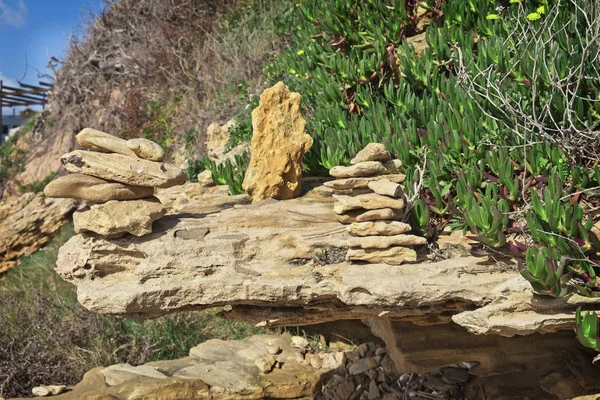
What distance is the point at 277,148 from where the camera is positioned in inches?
189

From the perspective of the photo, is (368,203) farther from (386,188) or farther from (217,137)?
(217,137)

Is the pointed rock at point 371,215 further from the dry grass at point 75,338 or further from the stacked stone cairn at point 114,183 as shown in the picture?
the dry grass at point 75,338

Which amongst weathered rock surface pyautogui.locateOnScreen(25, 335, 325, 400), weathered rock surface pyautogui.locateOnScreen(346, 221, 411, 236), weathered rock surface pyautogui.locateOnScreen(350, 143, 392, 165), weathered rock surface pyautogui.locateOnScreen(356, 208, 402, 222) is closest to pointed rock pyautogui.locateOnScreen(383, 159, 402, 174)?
weathered rock surface pyautogui.locateOnScreen(350, 143, 392, 165)

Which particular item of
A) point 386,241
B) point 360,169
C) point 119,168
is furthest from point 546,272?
point 119,168

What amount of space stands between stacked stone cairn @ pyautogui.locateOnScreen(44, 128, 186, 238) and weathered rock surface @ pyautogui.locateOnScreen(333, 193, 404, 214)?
1.13 meters

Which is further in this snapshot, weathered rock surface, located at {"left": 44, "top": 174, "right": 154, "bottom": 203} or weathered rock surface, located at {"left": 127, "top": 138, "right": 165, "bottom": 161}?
weathered rock surface, located at {"left": 127, "top": 138, "right": 165, "bottom": 161}

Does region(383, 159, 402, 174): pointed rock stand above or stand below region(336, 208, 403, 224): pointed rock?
above

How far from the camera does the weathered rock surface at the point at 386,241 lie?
12.6ft

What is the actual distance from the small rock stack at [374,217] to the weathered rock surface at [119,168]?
115 cm

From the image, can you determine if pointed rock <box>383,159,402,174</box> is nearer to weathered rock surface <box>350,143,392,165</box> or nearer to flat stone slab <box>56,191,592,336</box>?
weathered rock surface <box>350,143,392,165</box>

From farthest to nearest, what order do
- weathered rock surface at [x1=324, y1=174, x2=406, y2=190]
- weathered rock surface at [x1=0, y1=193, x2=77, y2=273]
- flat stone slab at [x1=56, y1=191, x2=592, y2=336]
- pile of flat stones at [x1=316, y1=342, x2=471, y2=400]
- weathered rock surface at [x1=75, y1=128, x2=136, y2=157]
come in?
weathered rock surface at [x1=0, y1=193, x2=77, y2=273], pile of flat stones at [x1=316, y1=342, x2=471, y2=400], weathered rock surface at [x1=324, y1=174, x2=406, y2=190], weathered rock surface at [x1=75, y1=128, x2=136, y2=157], flat stone slab at [x1=56, y1=191, x2=592, y2=336]

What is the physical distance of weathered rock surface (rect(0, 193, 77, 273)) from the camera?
37.2 ft

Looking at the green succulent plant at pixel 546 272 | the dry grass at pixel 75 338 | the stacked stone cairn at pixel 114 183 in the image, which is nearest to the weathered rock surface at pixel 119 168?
the stacked stone cairn at pixel 114 183

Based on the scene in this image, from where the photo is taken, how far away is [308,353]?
730 centimetres
